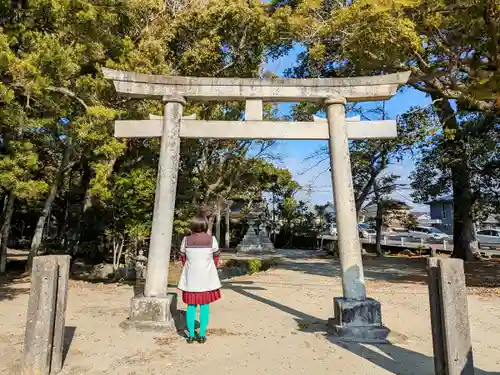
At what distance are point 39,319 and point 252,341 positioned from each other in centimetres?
239

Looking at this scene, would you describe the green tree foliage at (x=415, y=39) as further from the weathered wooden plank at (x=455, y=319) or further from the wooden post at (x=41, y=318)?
the wooden post at (x=41, y=318)

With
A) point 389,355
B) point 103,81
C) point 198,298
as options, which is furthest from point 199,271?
point 103,81

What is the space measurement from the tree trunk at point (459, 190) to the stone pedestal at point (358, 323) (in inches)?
352

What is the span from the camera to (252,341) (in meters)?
4.67

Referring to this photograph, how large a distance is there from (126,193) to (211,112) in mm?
4289

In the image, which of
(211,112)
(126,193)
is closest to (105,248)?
(126,193)

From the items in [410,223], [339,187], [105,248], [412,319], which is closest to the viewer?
[339,187]

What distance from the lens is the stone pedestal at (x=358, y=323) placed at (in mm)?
4805

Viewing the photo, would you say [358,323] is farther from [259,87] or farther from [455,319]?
[259,87]

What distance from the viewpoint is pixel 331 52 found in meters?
10.6

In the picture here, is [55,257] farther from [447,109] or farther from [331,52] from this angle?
[447,109]

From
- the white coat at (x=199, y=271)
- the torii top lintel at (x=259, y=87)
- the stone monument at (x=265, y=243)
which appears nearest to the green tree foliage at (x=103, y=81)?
the torii top lintel at (x=259, y=87)

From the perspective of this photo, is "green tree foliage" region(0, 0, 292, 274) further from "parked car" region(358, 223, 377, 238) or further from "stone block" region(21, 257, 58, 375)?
"parked car" region(358, 223, 377, 238)

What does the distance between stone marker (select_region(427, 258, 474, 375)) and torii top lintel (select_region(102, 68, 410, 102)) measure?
10.9 feet
